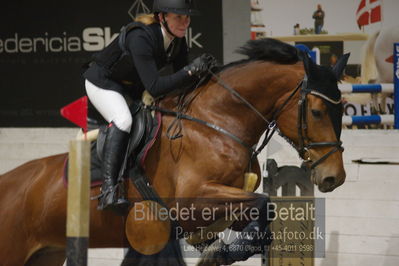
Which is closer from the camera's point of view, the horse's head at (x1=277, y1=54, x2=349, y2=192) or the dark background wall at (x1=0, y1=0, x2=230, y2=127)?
the horse's head at (x1=277, y1=54, x2=349, y2=192)

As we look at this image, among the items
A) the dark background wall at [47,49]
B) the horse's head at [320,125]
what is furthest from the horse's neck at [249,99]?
the dark background wall at [47,49]

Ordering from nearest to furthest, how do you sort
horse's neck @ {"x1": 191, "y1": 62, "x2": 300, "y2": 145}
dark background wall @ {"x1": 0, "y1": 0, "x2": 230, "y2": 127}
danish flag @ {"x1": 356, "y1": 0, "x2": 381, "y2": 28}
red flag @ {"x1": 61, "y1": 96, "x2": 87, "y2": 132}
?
red flag @ {"x1": 61, "y1": 96, "x2": 87, "y2": 132} → horse's neck @ {"x1": 191, "y1": 62, "x2": 300, "y2": 145} → danish flag @ {"x1": 356, "y1": 0, "x2": 381, "y2": 28} → dark background wall @ {"x1": 0, "y1": 0, "x2": 230, "y2": 127}

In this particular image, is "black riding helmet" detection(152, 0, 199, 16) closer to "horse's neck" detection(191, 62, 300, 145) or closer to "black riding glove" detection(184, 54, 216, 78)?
"black riding glove" detection(184, 54, 216, 78)

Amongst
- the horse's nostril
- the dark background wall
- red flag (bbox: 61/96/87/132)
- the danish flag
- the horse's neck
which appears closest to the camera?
red flag (bbox: 61/96/87/132)

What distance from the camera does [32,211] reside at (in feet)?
12.0

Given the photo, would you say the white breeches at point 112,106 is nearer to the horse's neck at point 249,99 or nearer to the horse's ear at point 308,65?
the horse's neck at point 249,99

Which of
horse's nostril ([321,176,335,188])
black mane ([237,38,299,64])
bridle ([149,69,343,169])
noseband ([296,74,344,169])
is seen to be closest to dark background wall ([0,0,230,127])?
black mane ([237,38,299,64])

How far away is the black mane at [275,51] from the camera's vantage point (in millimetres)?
3395

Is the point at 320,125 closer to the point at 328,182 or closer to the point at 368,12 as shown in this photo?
the point at 328,182

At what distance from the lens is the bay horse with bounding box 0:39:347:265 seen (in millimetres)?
3242

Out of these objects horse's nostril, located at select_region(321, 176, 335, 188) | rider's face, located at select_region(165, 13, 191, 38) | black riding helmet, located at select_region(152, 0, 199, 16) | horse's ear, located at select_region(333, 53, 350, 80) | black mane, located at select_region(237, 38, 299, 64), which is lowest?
horse's nostril, located at select_region(321, 176, 335, 188)

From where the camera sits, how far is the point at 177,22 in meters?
3.35

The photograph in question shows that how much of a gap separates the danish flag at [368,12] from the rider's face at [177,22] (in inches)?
148

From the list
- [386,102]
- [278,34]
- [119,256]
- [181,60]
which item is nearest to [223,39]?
[278,34]
